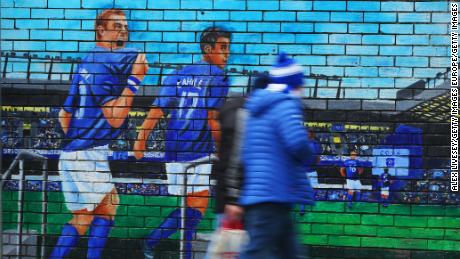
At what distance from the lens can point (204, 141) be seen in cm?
594

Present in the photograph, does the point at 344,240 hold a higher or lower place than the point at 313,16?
lower

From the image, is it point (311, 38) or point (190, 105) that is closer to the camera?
point (311, 38)

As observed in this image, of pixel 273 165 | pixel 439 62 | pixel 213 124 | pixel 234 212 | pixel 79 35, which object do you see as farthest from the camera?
pixel 79 35

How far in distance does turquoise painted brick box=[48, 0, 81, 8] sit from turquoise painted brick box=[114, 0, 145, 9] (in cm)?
35

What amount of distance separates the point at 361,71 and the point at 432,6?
0.79 metres

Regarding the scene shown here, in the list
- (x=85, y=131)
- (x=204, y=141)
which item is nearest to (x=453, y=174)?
(x=204, y=141)

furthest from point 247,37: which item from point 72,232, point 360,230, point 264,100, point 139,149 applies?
point 72,232

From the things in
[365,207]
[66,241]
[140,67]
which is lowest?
[66,241]

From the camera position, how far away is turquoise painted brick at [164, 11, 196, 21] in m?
5.91

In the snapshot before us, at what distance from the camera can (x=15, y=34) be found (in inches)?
240

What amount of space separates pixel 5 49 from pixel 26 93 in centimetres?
43

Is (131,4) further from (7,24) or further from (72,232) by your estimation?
(72,232)

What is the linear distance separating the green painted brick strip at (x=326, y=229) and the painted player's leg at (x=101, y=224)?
5.63 feet

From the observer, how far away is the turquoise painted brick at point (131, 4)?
19.6 ft
